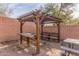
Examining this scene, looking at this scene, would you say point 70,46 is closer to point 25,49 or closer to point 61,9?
point 61,9

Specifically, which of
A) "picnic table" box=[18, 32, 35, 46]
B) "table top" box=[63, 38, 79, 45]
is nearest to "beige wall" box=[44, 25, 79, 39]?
"table top" box=[63, 38, 79, 45]

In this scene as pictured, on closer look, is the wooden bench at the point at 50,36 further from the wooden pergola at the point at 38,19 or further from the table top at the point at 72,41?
the table top at the point at 72,41

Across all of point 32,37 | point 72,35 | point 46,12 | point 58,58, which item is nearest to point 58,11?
point 46,12

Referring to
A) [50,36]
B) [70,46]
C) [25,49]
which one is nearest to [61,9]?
[50,36]

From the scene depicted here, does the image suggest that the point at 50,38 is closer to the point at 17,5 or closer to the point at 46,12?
the point at 46,12

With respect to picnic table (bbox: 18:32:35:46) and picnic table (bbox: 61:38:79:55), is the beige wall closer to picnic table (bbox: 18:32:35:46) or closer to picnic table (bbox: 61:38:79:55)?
picnic table (bbox: 61:38:79:55)

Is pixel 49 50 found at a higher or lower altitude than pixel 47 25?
lower

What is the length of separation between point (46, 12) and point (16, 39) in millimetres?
686

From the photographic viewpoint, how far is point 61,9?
8.00ft

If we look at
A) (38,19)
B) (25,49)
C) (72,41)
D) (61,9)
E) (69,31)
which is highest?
(61,9)

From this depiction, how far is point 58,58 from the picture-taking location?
96.9 inches

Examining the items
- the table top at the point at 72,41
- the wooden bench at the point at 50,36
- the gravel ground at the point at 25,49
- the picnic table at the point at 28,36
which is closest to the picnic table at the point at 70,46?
the table top at the point at 72,41

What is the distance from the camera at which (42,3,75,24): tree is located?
2430 mm

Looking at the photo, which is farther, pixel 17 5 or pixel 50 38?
pixel 50 38
